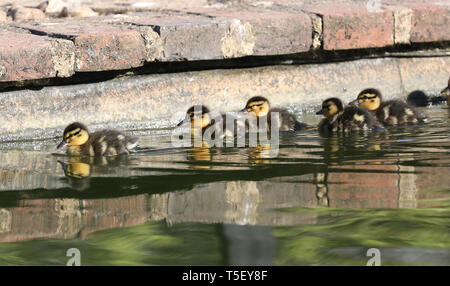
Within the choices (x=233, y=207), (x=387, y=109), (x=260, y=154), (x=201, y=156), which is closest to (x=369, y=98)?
(x=387, y=109)

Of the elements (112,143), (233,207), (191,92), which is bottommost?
(233,207)

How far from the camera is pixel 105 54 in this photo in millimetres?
4852

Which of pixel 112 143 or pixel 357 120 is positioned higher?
pixel 357 120

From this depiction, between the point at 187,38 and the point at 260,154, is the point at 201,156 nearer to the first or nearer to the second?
the point at 260,154

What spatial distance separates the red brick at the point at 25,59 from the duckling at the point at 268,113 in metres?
1.23

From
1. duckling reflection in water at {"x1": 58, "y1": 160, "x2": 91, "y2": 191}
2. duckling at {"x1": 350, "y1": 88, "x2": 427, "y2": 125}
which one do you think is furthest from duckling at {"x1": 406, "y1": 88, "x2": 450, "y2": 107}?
duckling reflection in water at {"x1": 58, "y1": 160, "x2": 91, "y2": 191}

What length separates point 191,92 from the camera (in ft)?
17.7

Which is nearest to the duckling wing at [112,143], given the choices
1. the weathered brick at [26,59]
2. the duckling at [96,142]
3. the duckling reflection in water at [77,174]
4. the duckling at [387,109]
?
the duckling at [96,142]

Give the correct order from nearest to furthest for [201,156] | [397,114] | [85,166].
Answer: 1. [85,166]
2. [201,156]
3. [397,114]

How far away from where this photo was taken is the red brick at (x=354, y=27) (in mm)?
5516

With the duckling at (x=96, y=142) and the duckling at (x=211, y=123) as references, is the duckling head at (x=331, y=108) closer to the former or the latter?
the duckling at (x=211, y=123)

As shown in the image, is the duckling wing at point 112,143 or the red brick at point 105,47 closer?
the duckling wing at point 112,143

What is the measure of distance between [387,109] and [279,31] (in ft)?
2.83
